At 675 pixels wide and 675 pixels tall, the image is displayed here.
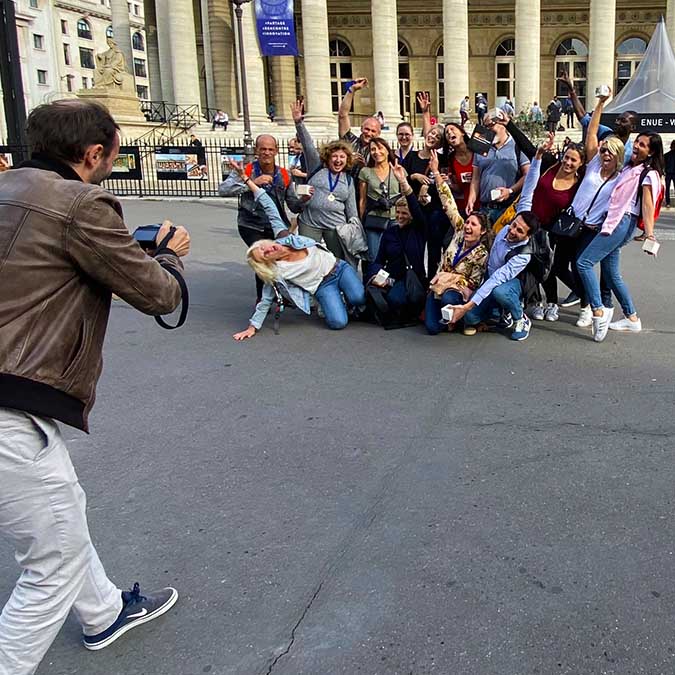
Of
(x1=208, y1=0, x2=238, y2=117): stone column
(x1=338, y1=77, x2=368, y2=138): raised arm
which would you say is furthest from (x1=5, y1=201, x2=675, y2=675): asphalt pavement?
(x1=208, y1=0, x2=238, y2=117): stone column

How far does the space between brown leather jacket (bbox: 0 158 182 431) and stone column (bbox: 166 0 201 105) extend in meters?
35.0

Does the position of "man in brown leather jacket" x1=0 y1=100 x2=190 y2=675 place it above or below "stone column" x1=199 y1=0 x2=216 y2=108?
below

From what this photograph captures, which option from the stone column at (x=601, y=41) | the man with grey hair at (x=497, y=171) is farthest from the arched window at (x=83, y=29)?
the man with grey hair at (x=497, y=171)

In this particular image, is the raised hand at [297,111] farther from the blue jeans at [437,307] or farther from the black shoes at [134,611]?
the black shoes at [134,611]

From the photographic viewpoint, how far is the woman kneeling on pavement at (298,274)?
712 centimetres

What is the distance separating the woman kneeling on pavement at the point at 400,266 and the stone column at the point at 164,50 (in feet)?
104

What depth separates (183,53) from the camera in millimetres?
34438

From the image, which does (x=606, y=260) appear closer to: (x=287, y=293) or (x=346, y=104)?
(x=287, y=293)

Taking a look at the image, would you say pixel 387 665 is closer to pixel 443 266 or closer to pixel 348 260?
pixel 443 266

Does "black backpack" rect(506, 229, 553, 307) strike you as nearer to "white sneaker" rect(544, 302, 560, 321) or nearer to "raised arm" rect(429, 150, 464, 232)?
"white sneaker" rect(544, 302, 560, 321)

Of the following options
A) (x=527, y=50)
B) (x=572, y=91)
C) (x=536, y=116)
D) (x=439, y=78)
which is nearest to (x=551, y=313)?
(x=572, y=91)

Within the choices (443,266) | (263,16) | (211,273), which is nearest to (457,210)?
(443,266)

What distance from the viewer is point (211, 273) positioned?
35.3 feet

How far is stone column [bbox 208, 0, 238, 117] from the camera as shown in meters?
37.2
